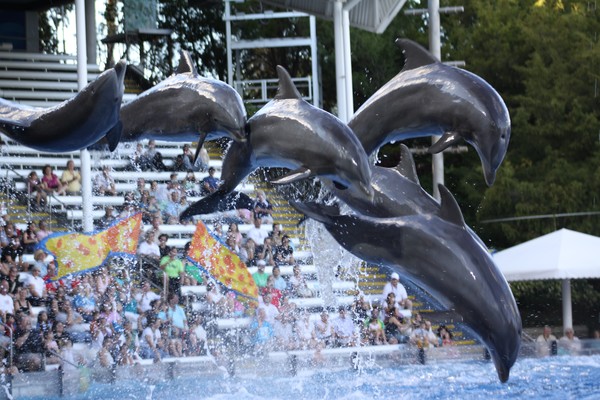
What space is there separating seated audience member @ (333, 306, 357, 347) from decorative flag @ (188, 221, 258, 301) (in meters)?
1.32

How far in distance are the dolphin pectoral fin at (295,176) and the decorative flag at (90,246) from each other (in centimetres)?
843

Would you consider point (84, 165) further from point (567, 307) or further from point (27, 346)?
point (567, 307)

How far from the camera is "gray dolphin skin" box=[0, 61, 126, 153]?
7.36 metres

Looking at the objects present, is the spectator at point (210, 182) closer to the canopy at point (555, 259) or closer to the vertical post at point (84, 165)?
the vertical post at point (84, 165)

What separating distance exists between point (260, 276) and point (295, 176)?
9.57m

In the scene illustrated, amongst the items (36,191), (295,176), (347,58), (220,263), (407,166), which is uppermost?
(347,58)

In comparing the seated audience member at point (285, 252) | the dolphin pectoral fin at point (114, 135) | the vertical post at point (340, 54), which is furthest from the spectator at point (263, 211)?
the dolphin pectoral fin at point (114, 135)

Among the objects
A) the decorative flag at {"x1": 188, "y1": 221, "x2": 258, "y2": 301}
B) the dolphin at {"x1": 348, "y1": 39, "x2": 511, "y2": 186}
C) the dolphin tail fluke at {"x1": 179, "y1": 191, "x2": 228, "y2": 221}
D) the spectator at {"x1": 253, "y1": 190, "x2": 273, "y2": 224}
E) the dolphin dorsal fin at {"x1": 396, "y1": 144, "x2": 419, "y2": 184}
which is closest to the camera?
the dolphin at {"x1": 348, "y1": 39, "x2": 511, "y2": 186}

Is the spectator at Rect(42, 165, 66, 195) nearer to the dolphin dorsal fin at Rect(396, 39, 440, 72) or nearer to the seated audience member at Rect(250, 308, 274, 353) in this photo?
the seated audience member at Rect(250, 308, 274, 353)

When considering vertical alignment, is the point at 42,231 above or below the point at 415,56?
below

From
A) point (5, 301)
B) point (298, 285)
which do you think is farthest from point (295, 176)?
point (298, 285)

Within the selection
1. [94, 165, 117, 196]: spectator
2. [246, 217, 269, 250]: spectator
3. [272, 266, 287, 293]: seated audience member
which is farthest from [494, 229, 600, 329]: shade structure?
[94, 165, 117, 196]: spectator

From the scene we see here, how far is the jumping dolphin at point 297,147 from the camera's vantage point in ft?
24.5

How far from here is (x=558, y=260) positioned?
19.4 metres
